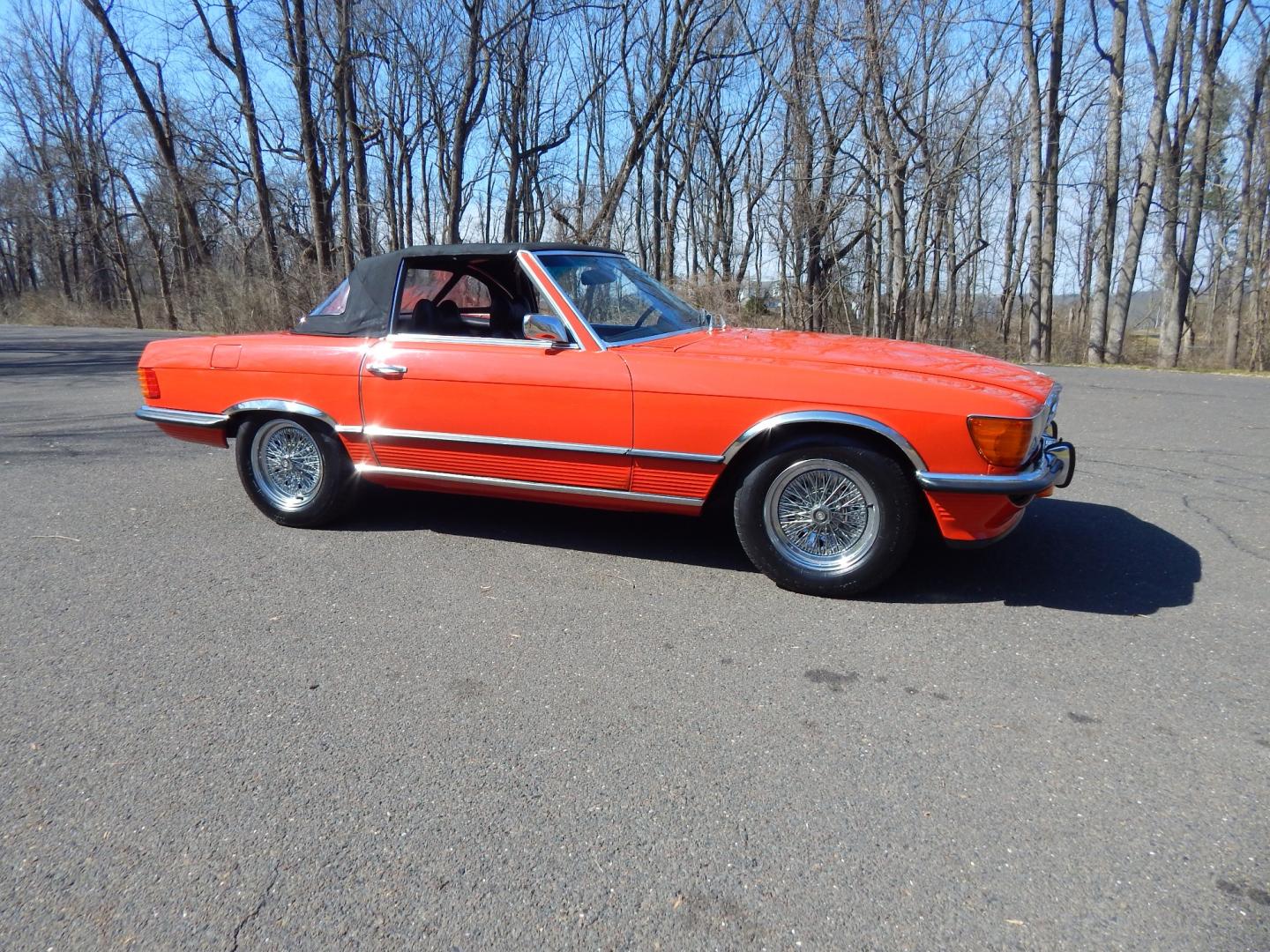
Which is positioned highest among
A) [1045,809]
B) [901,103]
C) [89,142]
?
[89,142]

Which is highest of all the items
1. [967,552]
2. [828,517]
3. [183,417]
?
[183,417]

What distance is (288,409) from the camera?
4.62m

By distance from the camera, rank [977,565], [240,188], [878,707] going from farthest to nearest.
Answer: [240,188]
[977,565]
[878,707]

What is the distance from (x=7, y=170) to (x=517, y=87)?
32.0 m

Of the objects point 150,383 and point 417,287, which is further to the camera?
point 150,383

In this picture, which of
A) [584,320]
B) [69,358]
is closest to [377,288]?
[584,320]

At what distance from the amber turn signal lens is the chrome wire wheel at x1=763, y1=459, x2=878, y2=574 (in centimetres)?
50

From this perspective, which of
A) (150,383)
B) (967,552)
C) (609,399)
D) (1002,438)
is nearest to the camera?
(1002,438)

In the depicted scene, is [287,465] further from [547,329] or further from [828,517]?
[828,517]

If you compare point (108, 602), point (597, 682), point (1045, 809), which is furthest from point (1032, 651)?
point (108, 602)

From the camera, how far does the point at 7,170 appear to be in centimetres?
4206

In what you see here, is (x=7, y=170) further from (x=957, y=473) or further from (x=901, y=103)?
(x=957, y=473)

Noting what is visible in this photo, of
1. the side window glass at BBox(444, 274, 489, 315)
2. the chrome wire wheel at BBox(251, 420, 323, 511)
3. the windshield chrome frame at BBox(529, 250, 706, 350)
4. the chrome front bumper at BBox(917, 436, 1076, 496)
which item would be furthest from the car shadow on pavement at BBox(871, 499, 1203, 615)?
the chrome wire wheel at BBox(251, 420, 323, 511)

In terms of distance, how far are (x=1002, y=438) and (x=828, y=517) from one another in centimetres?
80
